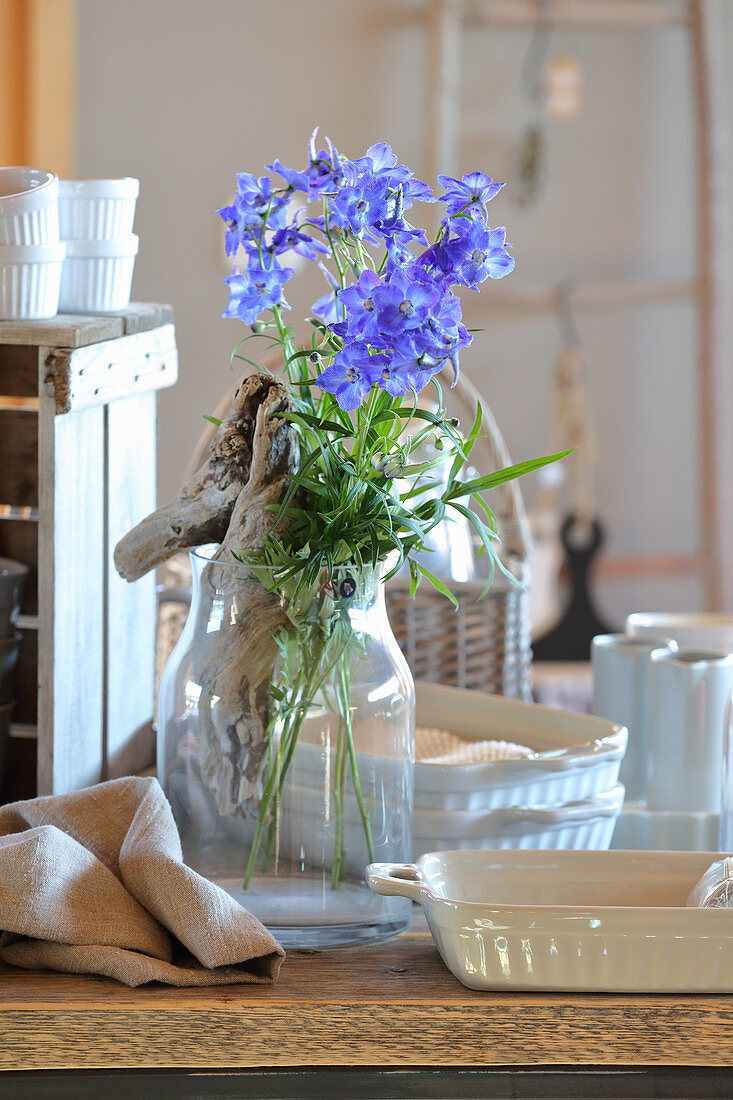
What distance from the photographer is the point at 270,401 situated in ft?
2.48

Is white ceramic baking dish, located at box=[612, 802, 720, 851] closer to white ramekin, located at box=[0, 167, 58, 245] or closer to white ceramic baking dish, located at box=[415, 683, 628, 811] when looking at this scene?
white ceramic baking dish, located at box=[415, 683, 628, 811]

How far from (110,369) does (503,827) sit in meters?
0.45

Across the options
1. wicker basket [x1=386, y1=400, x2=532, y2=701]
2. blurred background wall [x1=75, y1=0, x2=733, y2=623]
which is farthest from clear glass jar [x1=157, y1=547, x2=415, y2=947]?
blurred background wall [x1=75, y1=0, x2=733, y2=623]

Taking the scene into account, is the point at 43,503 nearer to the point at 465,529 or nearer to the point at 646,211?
the point at 465,529

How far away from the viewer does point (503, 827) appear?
0.84 metres

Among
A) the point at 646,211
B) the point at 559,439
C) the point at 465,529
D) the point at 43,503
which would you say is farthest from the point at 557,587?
the point at 43,503

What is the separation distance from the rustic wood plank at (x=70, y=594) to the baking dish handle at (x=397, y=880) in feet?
1.01

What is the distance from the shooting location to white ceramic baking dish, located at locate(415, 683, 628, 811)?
83cm

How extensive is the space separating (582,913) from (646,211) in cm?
264

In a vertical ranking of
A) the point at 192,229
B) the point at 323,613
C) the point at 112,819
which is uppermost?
the point at 192,229

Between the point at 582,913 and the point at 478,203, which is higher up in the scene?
the point at 478,203

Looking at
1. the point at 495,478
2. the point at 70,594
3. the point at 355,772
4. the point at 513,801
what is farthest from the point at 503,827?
the point at 70,594

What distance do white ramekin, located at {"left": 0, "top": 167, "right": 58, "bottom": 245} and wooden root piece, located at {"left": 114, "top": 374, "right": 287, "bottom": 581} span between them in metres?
0.24

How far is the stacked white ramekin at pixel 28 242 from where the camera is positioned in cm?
91
